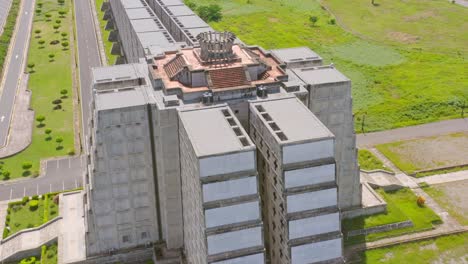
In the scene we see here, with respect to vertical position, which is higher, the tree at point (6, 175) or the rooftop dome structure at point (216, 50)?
the rooftop dome structure at point (216, 50)

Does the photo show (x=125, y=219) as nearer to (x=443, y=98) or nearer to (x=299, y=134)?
(x=299, y=134)

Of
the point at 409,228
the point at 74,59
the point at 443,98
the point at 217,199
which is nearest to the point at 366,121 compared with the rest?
the point at 443,98

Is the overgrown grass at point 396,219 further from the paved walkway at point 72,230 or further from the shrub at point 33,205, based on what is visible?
the shrub at point 33,205

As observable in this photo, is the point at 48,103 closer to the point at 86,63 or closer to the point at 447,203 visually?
the point at 86,63

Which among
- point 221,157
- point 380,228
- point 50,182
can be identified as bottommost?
point 380,228

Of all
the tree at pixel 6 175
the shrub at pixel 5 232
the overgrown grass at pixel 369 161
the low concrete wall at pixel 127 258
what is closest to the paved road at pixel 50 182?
the tree at pixel 6 175

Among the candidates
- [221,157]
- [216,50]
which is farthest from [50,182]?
[221,157]

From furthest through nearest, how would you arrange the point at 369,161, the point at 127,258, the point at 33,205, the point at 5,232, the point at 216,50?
1. the point at 369,161
2. the point at 33,205
3. the point at 5,232
4. the point at 127,258
5. the point at 216,50
